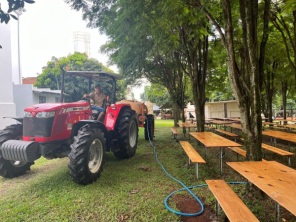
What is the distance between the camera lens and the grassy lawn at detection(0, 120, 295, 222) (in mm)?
2900

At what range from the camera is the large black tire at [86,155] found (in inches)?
142

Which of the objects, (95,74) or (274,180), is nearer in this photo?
(274,180)

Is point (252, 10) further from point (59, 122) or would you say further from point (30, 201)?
point (30, 201)

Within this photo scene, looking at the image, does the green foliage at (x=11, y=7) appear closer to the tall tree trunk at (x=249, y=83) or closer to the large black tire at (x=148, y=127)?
the tall tree trunk at (x=249, y=83)

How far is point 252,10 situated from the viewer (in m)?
3.31

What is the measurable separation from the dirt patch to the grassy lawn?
78 mm

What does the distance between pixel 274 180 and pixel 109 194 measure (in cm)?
243

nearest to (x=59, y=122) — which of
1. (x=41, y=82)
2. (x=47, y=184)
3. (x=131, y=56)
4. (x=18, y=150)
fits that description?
(x=18, y=150)

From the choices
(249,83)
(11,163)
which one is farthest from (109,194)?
(249,83)

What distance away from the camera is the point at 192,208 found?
3037mm

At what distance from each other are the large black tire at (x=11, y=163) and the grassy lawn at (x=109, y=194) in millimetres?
148

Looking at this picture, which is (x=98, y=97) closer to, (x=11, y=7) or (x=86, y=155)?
(x=86, y=155)

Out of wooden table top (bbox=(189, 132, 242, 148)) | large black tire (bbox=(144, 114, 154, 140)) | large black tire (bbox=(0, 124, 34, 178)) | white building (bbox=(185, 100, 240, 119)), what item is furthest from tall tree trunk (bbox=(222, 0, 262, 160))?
white building (bbox=(185, 100, 240, 119))

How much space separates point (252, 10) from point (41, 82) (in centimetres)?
2548
